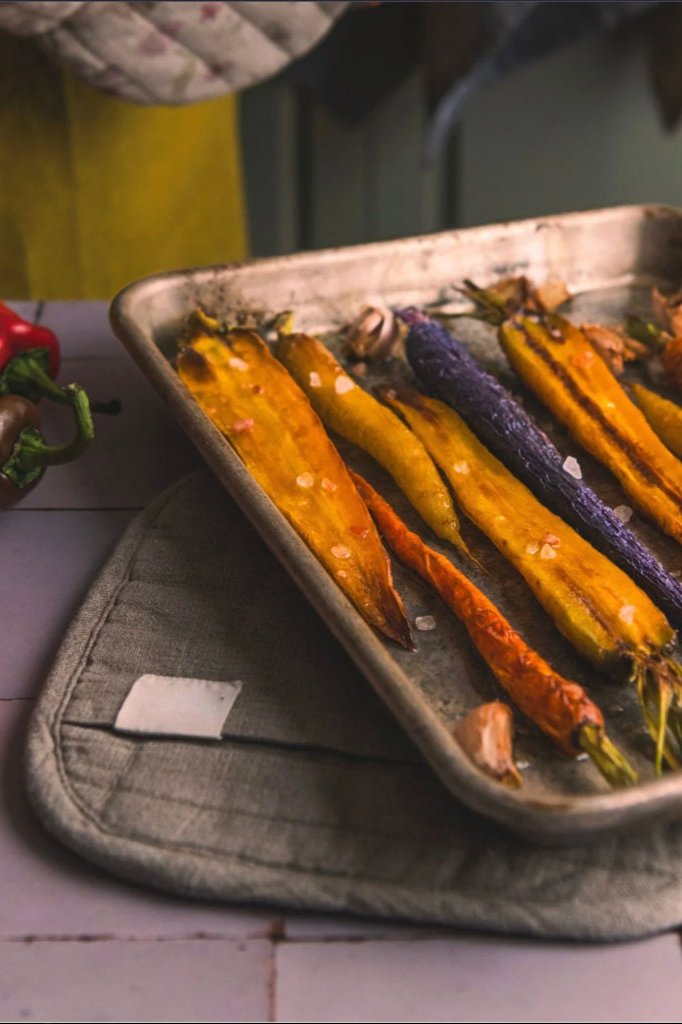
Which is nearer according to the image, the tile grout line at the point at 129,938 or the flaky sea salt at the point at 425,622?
the tile grout line at the point at 129,938

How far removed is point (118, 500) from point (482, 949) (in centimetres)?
56

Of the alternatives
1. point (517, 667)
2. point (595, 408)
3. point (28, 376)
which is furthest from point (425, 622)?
point (28, 376)

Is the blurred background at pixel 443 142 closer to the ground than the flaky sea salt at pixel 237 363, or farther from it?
closer to the ground

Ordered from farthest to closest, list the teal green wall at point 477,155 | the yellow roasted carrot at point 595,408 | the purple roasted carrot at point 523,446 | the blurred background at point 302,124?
the teal green wall at point 477,155, the blurred background at point 302,124, the yellow roasted carrot at point 595,408, the purple roasted carrot at point 523,446

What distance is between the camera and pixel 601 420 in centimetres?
110

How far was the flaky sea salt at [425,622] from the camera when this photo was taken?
896 millimetres

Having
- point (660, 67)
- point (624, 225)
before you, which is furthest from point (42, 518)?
point (660, 67)

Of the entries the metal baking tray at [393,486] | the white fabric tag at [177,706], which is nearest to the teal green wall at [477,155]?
the metal baking tray at [393,486]

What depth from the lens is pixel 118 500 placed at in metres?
1.13

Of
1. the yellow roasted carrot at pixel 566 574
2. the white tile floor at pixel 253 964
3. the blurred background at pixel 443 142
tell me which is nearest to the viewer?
the white tile floor at pixel 253 964

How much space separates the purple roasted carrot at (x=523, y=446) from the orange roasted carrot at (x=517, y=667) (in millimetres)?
114

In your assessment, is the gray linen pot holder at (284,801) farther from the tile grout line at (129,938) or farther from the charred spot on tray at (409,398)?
the charred spot on tray at (409,398)

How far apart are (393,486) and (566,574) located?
0.21 metres

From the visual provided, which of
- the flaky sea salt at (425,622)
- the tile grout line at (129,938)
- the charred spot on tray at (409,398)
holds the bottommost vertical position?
the tile grout line at (129,938)
